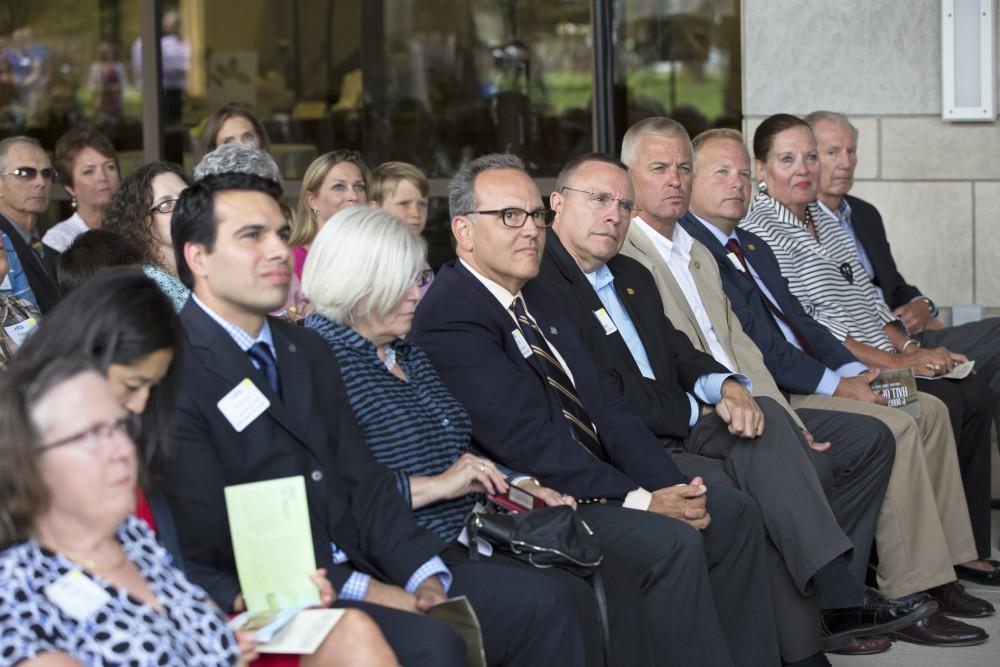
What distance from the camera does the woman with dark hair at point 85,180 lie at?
6.05 m

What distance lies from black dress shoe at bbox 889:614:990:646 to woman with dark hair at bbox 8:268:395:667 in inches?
101

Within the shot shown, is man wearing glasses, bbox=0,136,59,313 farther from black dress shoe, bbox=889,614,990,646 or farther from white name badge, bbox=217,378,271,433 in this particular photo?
black dress shoe, bbox=889,614,990,646

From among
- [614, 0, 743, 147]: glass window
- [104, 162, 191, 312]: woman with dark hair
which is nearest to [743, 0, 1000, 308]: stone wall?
[614, 0, 743, 147]: glass window

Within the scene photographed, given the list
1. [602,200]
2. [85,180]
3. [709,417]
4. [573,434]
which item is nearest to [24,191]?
[85,180]

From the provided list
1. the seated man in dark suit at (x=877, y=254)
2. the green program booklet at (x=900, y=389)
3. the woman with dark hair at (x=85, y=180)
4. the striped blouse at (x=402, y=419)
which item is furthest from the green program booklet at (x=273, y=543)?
the seated man in dark suit at (x=877, y=254)

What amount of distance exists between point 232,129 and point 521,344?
7.14ft

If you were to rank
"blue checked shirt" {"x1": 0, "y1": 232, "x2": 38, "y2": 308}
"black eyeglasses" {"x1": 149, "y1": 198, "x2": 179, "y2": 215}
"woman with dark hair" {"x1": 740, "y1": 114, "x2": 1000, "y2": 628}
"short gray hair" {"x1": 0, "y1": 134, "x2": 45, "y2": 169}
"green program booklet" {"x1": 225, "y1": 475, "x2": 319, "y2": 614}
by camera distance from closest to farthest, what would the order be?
1. "green program booklet" {"x1": 225, "y1": 475, "x2": 319, "y2": 614}
2. "black eyeglasses" {"x1": 149, "y1": 198, "x2": 179, "y2": 215}
3. "blue checked shirt" {"x1": 0, "y1": 232, "x2": 38, "y2": 308}
4. "woman with dark hair" {"x1": 740, "y1": 114, "x2": 1000, "y2": 628}
5. "short gray hair" {"x1": 0, "y1": 134, "x2": 45, "y2": 169}

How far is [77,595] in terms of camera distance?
2186mm

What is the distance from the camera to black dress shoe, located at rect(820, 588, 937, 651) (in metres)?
4.50

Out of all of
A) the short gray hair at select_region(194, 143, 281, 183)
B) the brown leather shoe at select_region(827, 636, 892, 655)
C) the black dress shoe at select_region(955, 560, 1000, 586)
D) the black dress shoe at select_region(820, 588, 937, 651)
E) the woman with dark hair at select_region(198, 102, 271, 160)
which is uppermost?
the woman with dark hair at select_region(198, 102, 271, 160)

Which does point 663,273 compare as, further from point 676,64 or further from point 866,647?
point 676,64

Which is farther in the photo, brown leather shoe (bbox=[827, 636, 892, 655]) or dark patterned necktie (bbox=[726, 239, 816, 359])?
dark patterned necktie (bbox=[726, 239, 816, 359])

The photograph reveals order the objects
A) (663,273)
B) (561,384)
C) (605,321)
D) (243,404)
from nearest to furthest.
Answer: (243,404) → (561,384) → (605,321) → (663,273)

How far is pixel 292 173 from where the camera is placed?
26.6 feet
